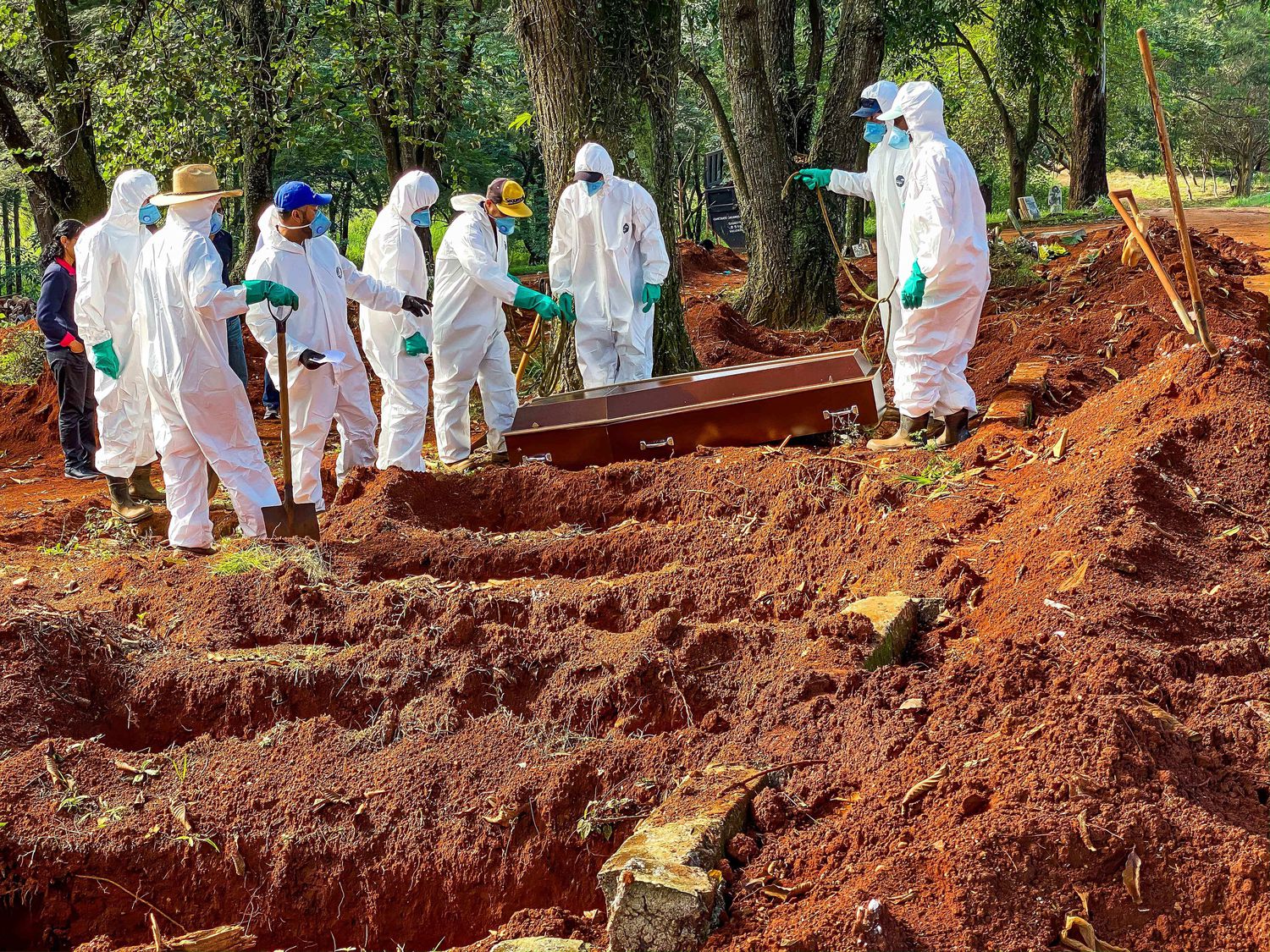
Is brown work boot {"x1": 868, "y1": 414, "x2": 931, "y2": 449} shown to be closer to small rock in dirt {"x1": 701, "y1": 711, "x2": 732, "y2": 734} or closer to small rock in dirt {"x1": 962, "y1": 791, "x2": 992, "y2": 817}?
small rock in dirt {"x1": 701, "y1": 711, "x2": 732, "y2": 734}

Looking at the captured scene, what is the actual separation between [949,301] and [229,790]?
4.76 meters

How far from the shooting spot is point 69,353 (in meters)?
8.55

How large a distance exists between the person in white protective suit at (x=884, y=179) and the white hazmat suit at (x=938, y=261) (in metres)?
0.66

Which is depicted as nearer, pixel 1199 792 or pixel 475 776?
pixel 1199 792

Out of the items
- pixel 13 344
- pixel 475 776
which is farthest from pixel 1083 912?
pixel 13 344

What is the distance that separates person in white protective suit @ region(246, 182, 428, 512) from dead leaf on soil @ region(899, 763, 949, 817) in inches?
168

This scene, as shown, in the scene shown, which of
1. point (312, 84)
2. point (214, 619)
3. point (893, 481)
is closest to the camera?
point (214, 619)

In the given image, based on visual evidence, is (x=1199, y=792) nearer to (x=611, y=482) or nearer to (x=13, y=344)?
(x=611, y=482)

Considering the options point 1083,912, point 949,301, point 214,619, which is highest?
point 949,301

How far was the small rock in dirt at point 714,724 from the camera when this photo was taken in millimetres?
3830

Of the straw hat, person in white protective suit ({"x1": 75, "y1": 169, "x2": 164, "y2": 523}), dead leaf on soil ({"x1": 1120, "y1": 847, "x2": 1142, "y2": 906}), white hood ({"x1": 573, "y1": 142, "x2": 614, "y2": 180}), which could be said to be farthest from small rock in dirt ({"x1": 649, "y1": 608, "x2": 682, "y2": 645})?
person in white protective suit ({"x1": 75, "y1": 169, "x2": 164, "y2": 523})

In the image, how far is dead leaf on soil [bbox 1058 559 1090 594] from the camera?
4.17 metres

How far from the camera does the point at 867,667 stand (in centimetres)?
393

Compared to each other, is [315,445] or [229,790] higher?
[315,445]
